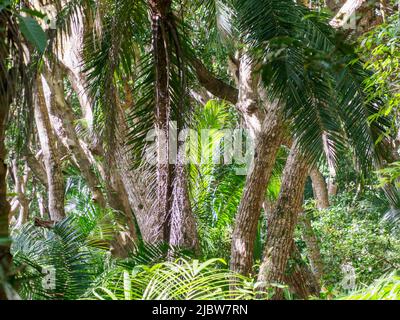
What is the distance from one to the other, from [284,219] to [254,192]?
55cm

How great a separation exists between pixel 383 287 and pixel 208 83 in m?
7.15

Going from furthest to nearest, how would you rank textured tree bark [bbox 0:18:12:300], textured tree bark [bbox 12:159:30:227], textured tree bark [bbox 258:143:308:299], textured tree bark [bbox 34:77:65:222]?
textured tree bark [bbox 12:159:30:227], textured tree bark [bbox 34:77:65:222], textured tree bark [bbox 258:143:308:299], textured tree bark [bbox 0:18:12:300]

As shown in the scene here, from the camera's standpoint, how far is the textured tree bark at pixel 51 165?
11414 millimetres

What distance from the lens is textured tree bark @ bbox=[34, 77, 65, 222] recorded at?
1141cm

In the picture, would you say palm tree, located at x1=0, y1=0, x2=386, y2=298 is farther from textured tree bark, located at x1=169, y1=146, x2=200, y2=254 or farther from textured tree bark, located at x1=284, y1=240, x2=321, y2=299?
textured tree bark, located at x1=284, y1=240, x2=321, y2=299

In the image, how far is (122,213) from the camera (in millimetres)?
12367

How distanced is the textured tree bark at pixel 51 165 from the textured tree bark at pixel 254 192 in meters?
3.55

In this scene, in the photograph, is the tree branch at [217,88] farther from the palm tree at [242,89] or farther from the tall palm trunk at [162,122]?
the tall palm trunk at [162,122]

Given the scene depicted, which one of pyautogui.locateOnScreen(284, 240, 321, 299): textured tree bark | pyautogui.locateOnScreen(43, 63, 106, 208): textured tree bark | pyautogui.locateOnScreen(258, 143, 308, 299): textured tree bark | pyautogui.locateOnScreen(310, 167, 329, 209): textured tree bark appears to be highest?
pyautogui.locateOnScreen(43, 63, 106, 208): textured tree bark

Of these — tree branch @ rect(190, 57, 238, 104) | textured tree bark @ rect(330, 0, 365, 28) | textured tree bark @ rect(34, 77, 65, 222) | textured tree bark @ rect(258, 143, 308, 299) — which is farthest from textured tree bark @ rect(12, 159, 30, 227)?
textured tree bark @ rect(330, 0, 365, 28)

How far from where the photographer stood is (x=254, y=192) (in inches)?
346

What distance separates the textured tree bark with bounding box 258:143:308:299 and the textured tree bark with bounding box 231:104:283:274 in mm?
320

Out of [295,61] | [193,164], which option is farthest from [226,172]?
[295,61]

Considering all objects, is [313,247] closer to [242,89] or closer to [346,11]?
[242,89]
